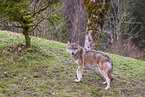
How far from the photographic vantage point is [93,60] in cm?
589

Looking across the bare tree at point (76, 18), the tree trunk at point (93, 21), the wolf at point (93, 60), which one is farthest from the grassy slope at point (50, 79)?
the bare tree at point (76, 18)

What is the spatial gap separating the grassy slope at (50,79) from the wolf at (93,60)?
54cm

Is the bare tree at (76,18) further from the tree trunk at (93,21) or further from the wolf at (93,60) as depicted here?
the wolf at (93,60)

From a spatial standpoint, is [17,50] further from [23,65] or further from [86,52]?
[86,52]

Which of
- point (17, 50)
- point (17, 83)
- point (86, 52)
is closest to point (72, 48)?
point (86, 52)

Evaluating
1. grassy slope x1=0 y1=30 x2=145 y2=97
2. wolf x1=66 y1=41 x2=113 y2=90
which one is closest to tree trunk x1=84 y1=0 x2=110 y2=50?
grassy slope x1=0 y1=30 x2=145 y2=97

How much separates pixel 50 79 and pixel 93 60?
1947 mm

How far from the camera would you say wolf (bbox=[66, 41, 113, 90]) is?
18.5 ft

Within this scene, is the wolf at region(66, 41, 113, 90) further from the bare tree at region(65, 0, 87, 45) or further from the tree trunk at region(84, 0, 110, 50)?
the bare tree at region(65, 0, 87, 45)

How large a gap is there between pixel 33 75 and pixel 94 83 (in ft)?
8.62

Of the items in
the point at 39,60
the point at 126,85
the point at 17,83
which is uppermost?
the point at 39,60

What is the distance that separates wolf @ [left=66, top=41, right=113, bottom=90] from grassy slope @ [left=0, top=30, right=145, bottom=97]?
1.77 feet

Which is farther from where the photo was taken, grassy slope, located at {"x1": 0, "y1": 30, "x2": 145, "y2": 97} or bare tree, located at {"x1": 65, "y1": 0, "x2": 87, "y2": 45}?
bare tree, located at {"x1": 65, "y1": 0, "x2": 87, "y2": 45}

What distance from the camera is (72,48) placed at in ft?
19.4
